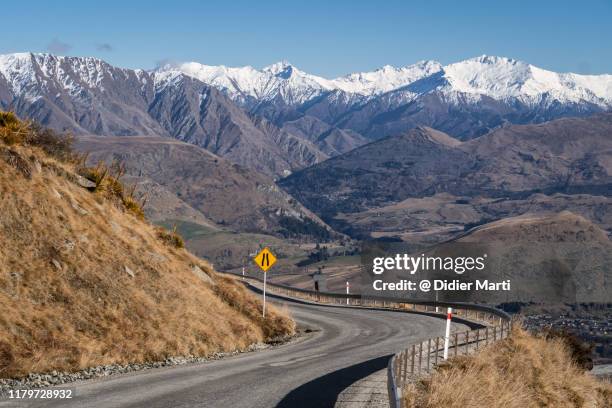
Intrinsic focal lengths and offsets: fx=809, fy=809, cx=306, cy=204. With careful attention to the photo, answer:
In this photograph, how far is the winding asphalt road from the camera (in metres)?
15.2

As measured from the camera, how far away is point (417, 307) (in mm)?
51438

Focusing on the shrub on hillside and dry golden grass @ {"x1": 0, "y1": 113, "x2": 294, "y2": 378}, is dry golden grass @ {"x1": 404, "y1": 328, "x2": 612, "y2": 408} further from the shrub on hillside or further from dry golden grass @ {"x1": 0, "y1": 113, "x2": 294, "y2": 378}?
the shrub on hillside

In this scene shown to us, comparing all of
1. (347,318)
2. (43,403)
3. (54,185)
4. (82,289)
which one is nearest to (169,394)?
(43,403)

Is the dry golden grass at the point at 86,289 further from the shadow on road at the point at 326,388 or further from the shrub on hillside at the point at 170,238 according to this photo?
the shadow on road at the point at 326,388

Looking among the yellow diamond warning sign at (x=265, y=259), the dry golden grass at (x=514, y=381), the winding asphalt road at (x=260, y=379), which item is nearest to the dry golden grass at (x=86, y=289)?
the winding asphalt road at (x=260, y=379)

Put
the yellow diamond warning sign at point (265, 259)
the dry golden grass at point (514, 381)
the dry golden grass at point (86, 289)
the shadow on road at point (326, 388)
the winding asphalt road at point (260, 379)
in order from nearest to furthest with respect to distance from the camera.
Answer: the winding asphalt road at point (260, 379), the shadow on road at point (326, 388), the dry golden grass at point (514, 381), the dry golden grass at point (86, 289), the yellow diamond warning sign at point (265, 259)

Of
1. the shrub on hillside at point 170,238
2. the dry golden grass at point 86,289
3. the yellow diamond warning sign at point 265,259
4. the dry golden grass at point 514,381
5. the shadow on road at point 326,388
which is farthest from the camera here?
the yellow diamond warning sign at point 265,259

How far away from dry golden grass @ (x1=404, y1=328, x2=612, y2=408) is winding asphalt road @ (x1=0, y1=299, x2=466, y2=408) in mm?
2182

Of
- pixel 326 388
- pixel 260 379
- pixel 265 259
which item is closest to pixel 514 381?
pixel 326 388

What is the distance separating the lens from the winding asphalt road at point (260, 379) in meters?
15.2

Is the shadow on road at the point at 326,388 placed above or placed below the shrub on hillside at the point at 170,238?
below

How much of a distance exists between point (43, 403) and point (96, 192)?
16.5m

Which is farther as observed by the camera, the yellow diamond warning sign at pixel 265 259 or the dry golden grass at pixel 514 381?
the yellow diamond warning sign at pixel 265 259

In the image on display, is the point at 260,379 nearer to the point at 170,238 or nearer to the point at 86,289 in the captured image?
the point at 86,289
